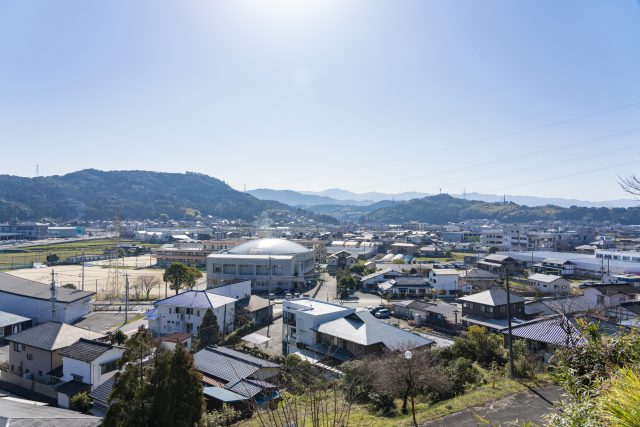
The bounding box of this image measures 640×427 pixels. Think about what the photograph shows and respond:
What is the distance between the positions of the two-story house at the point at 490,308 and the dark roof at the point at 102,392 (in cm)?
1451

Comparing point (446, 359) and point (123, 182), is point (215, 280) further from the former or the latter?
point (123, 182)

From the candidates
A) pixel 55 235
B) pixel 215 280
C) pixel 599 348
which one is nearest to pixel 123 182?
pixel 55 235

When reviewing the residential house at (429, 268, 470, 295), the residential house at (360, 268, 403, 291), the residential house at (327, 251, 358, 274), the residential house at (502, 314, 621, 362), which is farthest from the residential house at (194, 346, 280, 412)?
the residential house at (327, 251, 358, 274)

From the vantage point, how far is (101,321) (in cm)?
2091

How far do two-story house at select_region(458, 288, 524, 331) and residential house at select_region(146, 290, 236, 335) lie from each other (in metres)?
11.2

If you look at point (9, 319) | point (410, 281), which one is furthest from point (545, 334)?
point (9, 319)

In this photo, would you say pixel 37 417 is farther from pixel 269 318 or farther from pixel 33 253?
pixel 33 253

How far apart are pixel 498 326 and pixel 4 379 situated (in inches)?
737

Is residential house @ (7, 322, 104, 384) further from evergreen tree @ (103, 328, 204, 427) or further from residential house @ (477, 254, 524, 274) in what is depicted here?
residential house @ (477, 254, 524, 274)

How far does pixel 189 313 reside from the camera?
61.3 feet

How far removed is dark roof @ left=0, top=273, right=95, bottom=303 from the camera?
20.7m

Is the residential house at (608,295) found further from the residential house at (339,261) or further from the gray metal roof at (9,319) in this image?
the gray metal roof at (9,319)

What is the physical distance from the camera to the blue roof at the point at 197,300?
1862cm

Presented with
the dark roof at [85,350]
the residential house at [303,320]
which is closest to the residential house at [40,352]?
the dark roof at [85,350]
